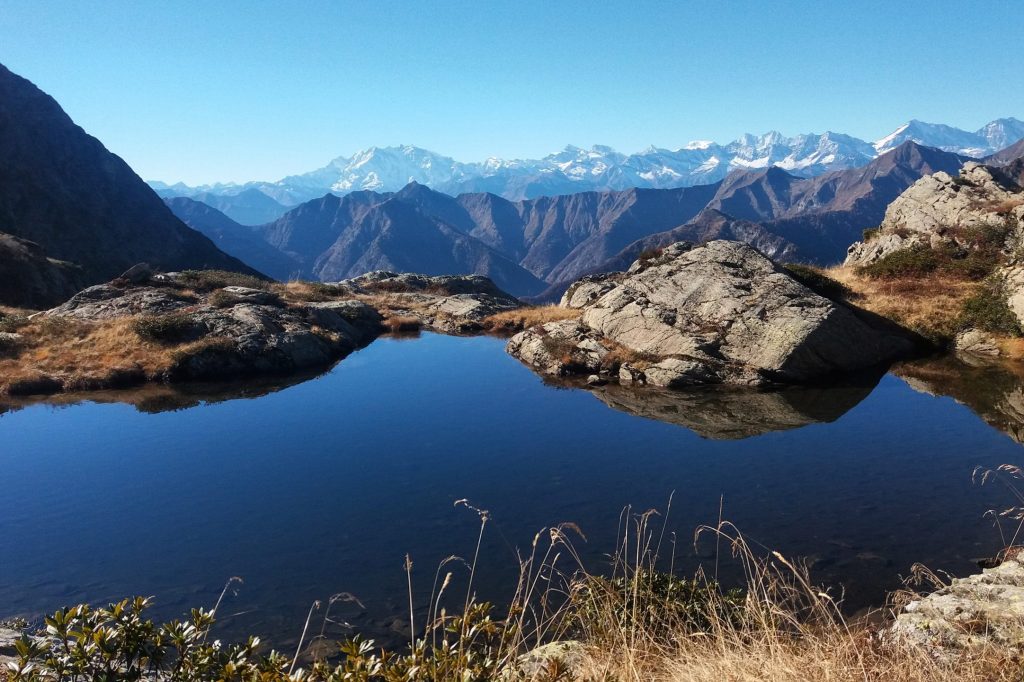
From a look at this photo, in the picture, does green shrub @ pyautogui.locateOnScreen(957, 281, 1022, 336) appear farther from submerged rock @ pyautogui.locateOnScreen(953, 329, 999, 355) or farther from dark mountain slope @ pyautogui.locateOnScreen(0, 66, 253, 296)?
dark mountain slope @ pyautogui.locateOnScreen(0, 66, 253, 296)

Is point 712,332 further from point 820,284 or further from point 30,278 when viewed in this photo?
point 30,278

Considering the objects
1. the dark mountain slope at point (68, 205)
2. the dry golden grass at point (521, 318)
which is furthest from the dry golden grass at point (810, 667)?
the dark mountain slope at point (68, 205)

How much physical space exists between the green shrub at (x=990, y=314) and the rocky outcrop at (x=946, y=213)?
27.9 ft

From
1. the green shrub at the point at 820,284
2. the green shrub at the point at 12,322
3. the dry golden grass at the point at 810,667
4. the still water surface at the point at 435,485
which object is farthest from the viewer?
the green shrub at the point at 12,322

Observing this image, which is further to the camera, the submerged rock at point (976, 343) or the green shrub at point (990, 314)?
the green shrub at point (990, 314)

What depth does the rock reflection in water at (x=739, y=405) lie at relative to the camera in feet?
83.5

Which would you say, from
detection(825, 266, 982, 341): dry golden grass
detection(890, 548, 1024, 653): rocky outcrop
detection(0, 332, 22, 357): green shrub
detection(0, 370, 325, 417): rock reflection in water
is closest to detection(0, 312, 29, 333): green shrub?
detection(0, 332, 22, 357): green shrub

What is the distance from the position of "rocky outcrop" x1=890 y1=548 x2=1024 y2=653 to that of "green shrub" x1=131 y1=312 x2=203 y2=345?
143 ft

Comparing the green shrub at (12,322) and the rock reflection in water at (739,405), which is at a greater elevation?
the green shrub at (12,322)

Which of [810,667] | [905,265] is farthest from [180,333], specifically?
[905,265]

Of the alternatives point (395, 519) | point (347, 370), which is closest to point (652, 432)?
point (395, 519)

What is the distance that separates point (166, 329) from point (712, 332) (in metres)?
36.6

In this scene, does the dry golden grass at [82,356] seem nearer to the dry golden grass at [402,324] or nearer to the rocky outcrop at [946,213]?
the dry golden grass at [402,324]

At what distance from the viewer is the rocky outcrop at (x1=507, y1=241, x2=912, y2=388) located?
32.4 meters
